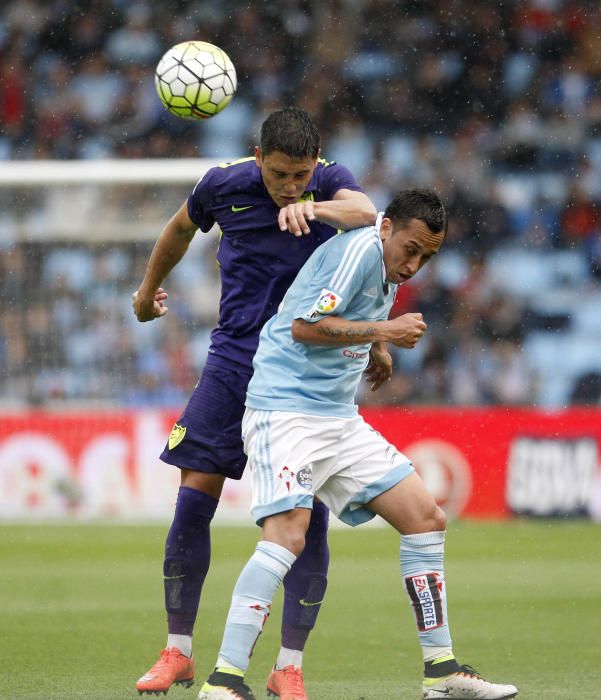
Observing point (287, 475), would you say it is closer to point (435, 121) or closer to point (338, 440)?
point (338, 440)

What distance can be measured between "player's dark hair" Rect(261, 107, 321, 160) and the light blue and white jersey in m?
0.34

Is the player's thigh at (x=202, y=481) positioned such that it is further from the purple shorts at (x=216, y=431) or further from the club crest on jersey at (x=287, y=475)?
the club crest on jersey at (x=287, y=475)

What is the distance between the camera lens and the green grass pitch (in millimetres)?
5469

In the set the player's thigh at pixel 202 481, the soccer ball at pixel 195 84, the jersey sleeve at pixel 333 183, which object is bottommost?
the player's thigh at pixel 202 481

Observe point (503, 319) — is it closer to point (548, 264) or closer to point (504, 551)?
point (548, 264)

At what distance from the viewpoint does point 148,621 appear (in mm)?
7227

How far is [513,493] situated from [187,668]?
7894 mm

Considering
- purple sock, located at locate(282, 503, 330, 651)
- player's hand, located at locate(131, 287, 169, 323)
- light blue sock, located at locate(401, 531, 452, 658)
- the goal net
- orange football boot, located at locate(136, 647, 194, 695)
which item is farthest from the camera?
the goal net

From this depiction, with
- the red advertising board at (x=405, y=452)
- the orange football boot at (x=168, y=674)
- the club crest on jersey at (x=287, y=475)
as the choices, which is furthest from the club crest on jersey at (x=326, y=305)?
the red advertising board at (x=405, y=452)

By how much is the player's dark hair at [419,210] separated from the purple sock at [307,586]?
1251mm

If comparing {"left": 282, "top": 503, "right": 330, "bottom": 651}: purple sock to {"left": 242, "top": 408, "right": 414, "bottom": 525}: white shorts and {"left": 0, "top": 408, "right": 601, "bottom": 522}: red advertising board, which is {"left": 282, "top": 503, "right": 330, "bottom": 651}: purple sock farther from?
{"left": 0, "top": 408, "right": 601, "bottom": 522}: red advertising board

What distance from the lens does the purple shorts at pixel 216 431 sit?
5184 mm

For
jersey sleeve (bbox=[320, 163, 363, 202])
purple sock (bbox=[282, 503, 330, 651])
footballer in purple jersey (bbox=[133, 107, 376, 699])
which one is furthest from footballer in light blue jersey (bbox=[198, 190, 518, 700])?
jersey sleeve (bbox=[320, 163, 363, 202])

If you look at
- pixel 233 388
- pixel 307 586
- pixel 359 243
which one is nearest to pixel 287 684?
pixel 307 586
